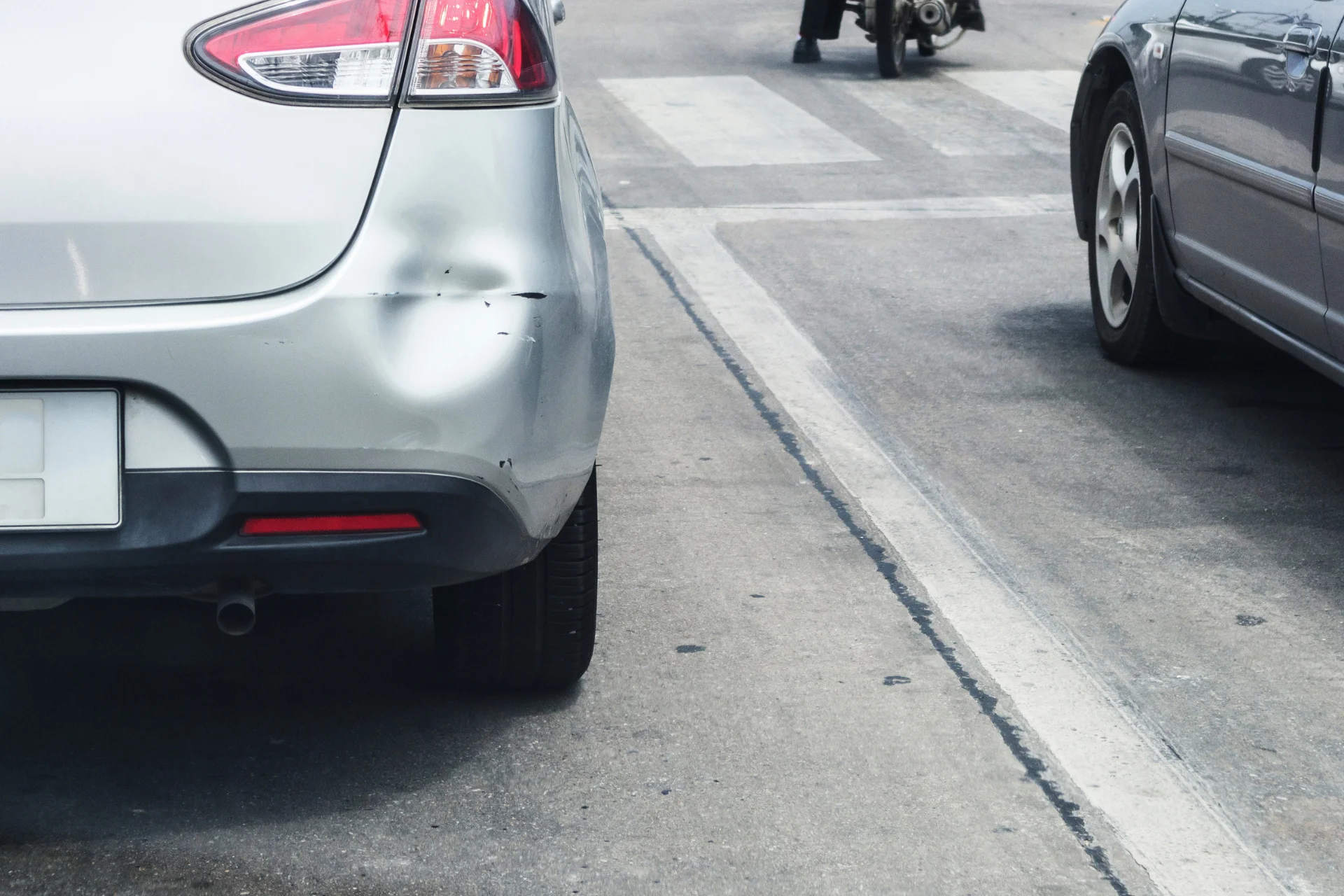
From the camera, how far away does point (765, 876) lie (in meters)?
2.50

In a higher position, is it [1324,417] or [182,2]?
[182,2]

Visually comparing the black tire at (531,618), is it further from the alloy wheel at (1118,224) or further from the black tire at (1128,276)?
the alloy wheel at (1118,224)

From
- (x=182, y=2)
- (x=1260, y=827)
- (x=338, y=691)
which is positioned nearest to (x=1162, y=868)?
(x=1260, y=827)

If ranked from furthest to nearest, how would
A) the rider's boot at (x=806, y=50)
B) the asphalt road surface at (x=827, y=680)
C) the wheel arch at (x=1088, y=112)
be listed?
the rider's boot at (x=806, y=50)
the wheel arch at (x=1088, y=112)
the asphalt road surface at (x=827, y=680)

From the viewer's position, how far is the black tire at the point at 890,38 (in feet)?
37.9

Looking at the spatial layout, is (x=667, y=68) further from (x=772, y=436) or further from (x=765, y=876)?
(x=765, y=876)

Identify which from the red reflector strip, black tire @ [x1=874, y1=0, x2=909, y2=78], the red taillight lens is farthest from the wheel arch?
black tire @ [x1=874, y1=0, x2=909, y2=78]

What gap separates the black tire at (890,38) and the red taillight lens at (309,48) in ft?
31.5

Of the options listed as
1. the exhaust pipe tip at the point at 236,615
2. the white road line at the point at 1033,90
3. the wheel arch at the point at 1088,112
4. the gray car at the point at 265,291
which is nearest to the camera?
the gray car at the point at 265,291

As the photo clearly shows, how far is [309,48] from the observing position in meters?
2.30

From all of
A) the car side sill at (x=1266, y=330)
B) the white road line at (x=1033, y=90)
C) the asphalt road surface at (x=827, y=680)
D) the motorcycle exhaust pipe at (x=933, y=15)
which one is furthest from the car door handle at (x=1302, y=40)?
the motorcycle exhaust pipe at (x=933, y=15)

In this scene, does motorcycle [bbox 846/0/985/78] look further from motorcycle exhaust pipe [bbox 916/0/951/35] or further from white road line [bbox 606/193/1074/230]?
white road line [bbox 606/193/1074/230]

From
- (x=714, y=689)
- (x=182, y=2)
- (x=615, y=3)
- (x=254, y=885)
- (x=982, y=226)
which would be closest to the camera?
(x=182, y=2)

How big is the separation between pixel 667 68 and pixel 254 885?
1007 cm
